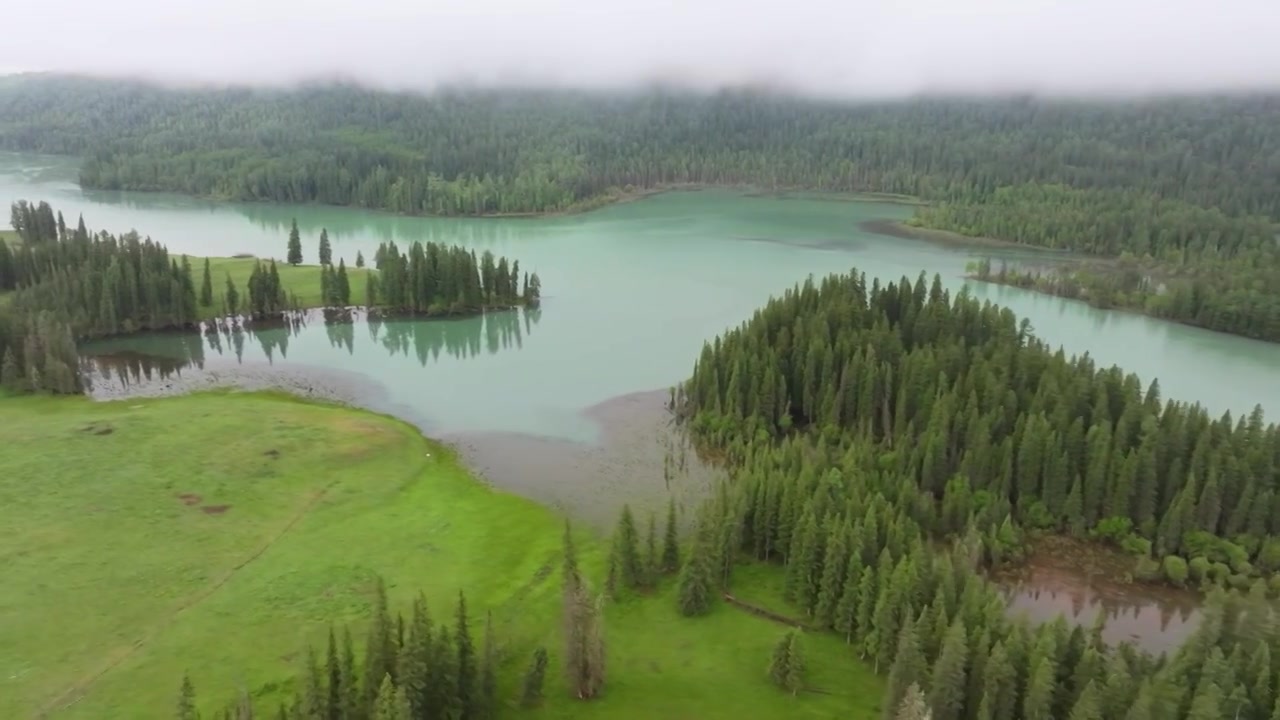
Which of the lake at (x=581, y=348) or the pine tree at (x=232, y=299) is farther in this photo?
the pine tree at (x=232, y=299)

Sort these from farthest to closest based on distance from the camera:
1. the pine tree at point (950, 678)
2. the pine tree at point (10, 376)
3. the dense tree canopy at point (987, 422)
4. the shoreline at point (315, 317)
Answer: the shoreline at point (315, 317)
the pine tree at point (10, 376)
the dense tree canopy at point (987, 422)
the pine tree at point (950, 678)

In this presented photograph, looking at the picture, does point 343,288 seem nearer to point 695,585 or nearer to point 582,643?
point 695,585

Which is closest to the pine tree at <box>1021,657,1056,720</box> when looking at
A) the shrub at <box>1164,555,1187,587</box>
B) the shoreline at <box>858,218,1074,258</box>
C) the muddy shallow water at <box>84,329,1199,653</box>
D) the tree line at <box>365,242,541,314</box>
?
the muddy shallow water at <box>84,329,1199,653</box>

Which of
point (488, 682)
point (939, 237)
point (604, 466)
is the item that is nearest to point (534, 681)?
point (488, 682)

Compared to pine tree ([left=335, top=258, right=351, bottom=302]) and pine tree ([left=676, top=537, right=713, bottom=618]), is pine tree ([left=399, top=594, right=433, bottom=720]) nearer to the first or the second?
pine tree ([left=676, top=537, right=713, bottom=618])

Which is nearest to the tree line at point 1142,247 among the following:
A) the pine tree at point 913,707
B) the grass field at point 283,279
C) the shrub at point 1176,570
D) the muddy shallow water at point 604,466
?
the shrub at point 1176,570

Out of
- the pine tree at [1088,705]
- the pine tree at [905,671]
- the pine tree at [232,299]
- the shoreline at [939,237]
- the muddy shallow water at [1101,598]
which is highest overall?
the shoreline at [939,237]

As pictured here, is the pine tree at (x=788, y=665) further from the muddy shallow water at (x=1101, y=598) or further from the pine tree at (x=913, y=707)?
the muddy shallow water at (x=1101, y=598)

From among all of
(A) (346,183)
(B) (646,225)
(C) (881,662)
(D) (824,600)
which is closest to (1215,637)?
(C) (881,662)
